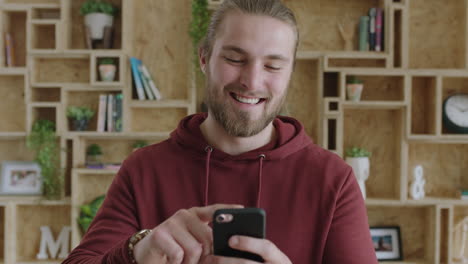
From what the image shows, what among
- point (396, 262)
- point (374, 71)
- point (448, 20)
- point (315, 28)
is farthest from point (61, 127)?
point (448, 20)

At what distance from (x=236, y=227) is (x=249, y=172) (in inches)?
17.1

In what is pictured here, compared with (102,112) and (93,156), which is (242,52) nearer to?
(102,112)

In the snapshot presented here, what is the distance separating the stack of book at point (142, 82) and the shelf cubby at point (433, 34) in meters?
1.71

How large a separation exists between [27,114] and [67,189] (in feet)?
1.83

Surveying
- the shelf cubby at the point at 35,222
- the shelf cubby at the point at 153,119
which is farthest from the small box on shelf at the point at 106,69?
the shelf cubby at the point at 35,222

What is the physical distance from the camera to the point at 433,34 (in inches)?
125

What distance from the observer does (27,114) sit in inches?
119

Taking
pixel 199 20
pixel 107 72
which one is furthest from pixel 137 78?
pixel 199 20

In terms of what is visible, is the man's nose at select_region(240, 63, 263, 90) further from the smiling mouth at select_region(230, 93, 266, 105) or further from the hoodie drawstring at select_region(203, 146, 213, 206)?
the hoodie drawstring at select_region(203, 146, 213, 206)

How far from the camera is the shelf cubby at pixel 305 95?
10.3ft

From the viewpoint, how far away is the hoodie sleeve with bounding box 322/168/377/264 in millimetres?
1165

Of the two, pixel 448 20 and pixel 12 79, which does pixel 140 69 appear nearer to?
pixel 12 79

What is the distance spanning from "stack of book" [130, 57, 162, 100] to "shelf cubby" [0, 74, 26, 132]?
0.83 metres

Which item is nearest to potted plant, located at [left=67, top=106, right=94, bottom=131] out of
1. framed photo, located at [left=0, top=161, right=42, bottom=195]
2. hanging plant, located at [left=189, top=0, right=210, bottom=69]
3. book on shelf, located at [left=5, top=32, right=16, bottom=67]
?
framed photo, located at [left=0, top=161, right=42, bottom=195]
